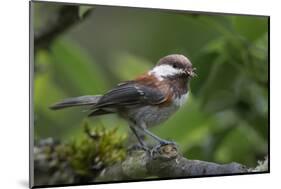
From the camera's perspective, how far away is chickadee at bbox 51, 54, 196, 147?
2.45m

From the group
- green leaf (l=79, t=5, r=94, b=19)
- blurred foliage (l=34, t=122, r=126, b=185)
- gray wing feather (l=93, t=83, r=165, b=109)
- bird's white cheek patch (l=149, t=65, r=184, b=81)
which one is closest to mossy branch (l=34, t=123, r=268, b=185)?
blurred foliage (l=34, t=122, r=126, b=185)

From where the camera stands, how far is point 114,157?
2473 mm

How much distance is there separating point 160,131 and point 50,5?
0.63 m

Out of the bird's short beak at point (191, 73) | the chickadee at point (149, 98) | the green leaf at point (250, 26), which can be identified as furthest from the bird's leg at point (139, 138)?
the green leaf at point (250, 26)

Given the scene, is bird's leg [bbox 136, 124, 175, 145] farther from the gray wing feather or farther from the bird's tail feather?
the bird's tail feather

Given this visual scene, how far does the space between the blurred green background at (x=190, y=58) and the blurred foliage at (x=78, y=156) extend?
0.11ft

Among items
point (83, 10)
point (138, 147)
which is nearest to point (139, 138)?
point (138, 147)

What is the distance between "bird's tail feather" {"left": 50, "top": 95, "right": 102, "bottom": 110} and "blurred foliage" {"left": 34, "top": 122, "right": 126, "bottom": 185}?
0.25ft

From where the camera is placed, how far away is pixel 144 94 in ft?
8.18

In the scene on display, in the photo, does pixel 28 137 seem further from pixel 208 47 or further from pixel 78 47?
pixel 208 47

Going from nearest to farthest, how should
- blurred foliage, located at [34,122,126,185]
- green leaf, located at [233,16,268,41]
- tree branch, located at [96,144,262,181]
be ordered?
blurred foliage, located at [34,122,126,185] < tree branch, located at [96,144,262,181] < green leaf, located at [233,16,268,41]

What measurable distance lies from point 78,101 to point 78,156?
20cm

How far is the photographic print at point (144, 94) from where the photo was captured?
240 centimetres

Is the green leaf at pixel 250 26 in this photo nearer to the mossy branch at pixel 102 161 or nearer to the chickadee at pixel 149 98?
the chickadee at pixel 149 98
